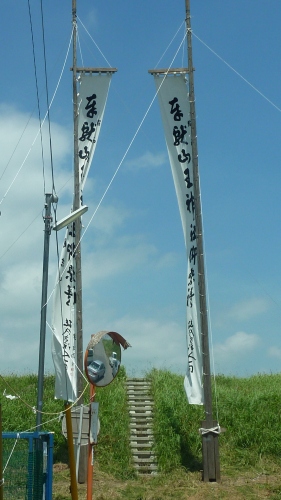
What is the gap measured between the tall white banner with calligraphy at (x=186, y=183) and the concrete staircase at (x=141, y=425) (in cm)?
212

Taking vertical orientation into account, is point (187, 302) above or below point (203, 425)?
above

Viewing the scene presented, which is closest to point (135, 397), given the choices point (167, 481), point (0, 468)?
point (167, 481)

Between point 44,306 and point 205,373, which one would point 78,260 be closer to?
point 205,373

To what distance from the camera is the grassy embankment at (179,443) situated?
13.3 metres

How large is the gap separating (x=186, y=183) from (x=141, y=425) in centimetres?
634

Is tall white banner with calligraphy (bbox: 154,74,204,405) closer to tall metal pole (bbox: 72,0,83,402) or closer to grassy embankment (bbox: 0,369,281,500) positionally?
grassy embankment (bbox: 0,369,281,500)

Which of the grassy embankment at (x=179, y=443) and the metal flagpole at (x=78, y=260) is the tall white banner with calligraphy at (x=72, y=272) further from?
the grassy embankment at (x=179, y=443)

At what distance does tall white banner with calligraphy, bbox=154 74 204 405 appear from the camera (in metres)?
14.0

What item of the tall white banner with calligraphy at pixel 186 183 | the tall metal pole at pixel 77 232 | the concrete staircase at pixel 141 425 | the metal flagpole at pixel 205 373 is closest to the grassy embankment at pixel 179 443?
the concrete staircase at pixel 141 425

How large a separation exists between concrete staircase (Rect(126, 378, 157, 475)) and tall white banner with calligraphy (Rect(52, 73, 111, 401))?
2.29m

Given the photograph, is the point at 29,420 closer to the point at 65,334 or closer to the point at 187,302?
the point at 65,334

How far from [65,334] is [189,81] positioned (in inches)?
255

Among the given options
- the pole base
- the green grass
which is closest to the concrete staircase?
the green grass

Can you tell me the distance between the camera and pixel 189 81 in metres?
14.9
